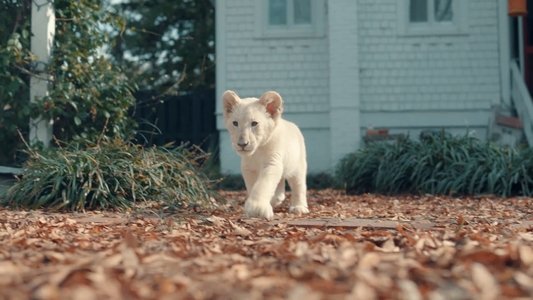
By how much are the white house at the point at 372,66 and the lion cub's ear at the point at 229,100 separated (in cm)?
669

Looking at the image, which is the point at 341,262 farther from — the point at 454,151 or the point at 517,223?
the point at 454,151

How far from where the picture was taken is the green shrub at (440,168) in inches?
397

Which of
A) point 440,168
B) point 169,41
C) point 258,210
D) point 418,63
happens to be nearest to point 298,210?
point 258,210

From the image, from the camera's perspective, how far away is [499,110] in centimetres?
1333

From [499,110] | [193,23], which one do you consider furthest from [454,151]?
[193,23]

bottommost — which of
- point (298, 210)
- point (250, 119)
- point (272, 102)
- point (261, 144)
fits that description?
point (298, 210)

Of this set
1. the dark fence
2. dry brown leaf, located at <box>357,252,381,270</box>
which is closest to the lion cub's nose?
dry brown leaf, located at <box>357,252,381,270</box>

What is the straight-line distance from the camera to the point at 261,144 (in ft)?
22.4

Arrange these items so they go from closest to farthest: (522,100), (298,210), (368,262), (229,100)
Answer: (368,262) < (229,100) < (298,210) < (522,100)

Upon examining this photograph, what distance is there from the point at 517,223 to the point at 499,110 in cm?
746

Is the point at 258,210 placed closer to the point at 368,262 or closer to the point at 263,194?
the point at 263,194

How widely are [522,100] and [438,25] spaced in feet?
6.32

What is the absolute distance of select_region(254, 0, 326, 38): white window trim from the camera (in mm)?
13883

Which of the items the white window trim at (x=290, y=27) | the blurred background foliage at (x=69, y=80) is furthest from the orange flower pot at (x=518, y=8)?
the blurred background foliage at (x=69, y=80)
